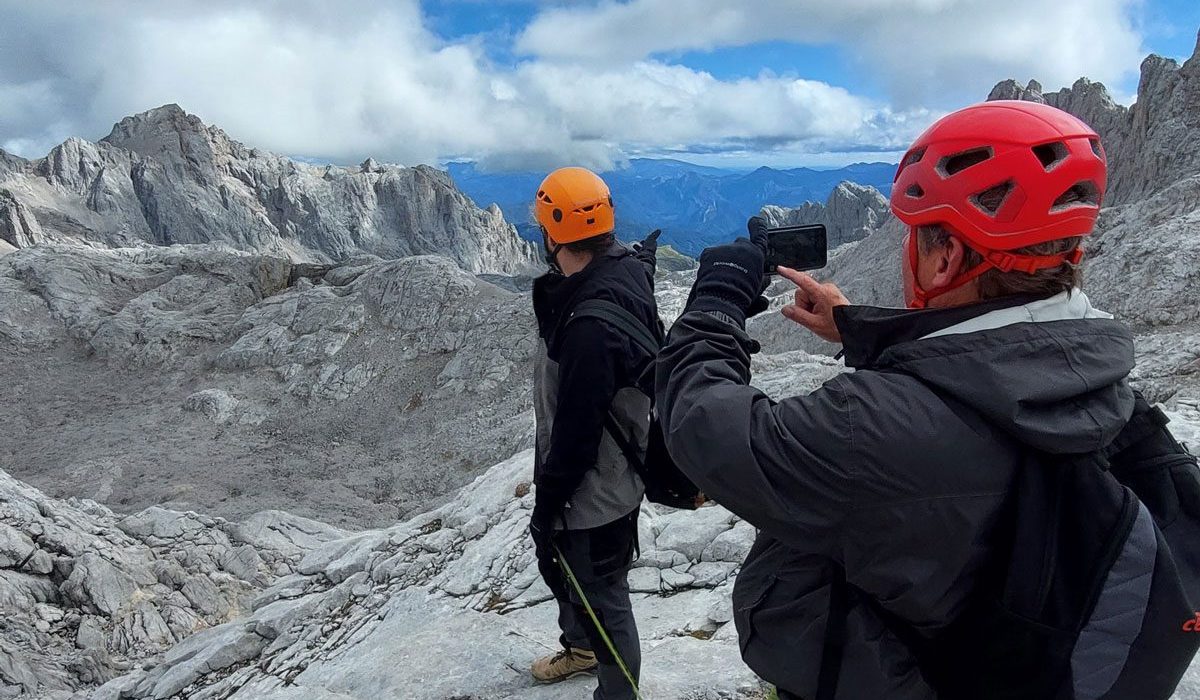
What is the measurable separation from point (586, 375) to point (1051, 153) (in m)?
2.77

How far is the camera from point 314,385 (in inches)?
1252

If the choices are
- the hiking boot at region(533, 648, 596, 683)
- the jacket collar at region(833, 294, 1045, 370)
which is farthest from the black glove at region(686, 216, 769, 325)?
the hiking boot at region(533, 648, 596, 683)

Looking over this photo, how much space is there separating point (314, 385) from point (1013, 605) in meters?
33.4

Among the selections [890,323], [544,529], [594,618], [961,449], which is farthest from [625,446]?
[961,449]

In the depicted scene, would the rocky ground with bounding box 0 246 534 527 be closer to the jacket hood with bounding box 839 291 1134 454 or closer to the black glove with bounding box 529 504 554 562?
the black glove with bounding box 529 504 554 562

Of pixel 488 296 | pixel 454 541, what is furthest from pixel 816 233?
pixel 488 296

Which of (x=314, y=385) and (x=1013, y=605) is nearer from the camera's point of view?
(x=1013, y=605)

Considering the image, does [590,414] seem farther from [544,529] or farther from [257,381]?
[257,381]

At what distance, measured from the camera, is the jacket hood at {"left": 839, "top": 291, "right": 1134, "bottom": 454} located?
1.84m

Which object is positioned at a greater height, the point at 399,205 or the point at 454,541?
the point at 399,205

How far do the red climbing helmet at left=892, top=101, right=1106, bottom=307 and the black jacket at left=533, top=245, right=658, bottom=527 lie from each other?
2369 mm

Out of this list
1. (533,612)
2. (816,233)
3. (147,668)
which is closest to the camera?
(816,233)

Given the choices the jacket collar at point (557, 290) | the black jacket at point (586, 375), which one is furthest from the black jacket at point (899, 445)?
the jacket collar at point (557, 290)

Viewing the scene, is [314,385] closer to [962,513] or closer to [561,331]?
[561,331]
